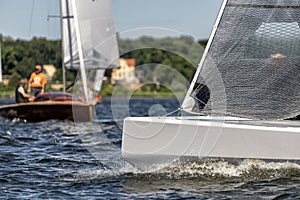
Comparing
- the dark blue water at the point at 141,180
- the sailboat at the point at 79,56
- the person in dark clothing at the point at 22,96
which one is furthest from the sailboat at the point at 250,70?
the person in dark clothing at the point at 22,96

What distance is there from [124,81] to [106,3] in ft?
35.1

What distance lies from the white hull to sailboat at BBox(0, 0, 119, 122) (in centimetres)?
1114

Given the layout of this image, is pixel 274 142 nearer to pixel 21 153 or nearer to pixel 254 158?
pixel 254 158

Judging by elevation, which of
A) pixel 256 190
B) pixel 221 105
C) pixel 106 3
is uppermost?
pixel 106 3

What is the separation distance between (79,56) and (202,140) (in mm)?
12776

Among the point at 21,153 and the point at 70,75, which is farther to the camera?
the point at 70,75

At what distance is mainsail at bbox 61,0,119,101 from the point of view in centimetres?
2159

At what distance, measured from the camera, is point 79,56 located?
21016mm

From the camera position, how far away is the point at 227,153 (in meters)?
8.64

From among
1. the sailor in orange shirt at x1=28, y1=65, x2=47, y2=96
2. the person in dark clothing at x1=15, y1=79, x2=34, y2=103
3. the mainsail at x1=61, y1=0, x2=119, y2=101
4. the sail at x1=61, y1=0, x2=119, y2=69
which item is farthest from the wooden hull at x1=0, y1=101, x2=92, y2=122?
the sail at x1=61, y1=0, x2=119, y2=69

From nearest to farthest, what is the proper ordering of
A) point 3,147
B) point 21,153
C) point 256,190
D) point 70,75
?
1. point 256,190
2. point 21,153
3. point 3,147
4. point 70,75

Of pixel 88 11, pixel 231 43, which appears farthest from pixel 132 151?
pixel 88 11

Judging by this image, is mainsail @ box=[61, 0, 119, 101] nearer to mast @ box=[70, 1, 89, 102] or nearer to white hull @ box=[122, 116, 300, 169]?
mast @ box=[70, 1, 89, 102]

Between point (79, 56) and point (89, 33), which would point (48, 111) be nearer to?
point (79, 56)
